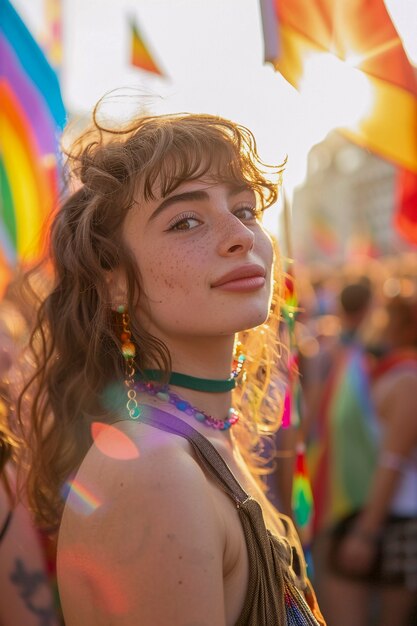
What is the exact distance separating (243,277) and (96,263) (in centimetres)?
34

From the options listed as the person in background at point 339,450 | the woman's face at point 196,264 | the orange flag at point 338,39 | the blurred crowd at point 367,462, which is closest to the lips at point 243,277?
the woman's face at point 196,264

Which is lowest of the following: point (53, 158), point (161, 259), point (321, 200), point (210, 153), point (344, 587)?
point (344, 587)

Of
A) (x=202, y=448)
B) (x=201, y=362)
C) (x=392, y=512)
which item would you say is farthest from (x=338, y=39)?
(x=392, y=512)

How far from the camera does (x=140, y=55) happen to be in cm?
425

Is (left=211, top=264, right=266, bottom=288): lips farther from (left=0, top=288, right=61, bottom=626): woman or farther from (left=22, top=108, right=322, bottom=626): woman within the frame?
(left=0, top=288, right=61, bottom=626): woman

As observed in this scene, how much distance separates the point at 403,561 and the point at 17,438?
2251 mm

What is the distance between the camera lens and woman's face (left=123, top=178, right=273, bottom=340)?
5.15 feet

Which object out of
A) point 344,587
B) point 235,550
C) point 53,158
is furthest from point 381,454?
point 235,550

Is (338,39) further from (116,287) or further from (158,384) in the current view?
(158,384)

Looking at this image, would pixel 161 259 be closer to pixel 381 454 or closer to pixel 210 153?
pixel 210 153

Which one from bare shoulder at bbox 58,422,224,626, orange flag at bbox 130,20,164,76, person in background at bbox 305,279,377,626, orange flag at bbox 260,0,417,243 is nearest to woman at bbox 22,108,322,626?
bare shoulder at bbox 58,422,224,626

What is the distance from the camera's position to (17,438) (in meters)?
2.03

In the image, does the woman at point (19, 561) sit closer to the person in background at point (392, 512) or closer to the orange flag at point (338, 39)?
the orange flag at point (338, 39)

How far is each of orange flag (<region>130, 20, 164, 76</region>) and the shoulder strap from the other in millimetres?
3107
